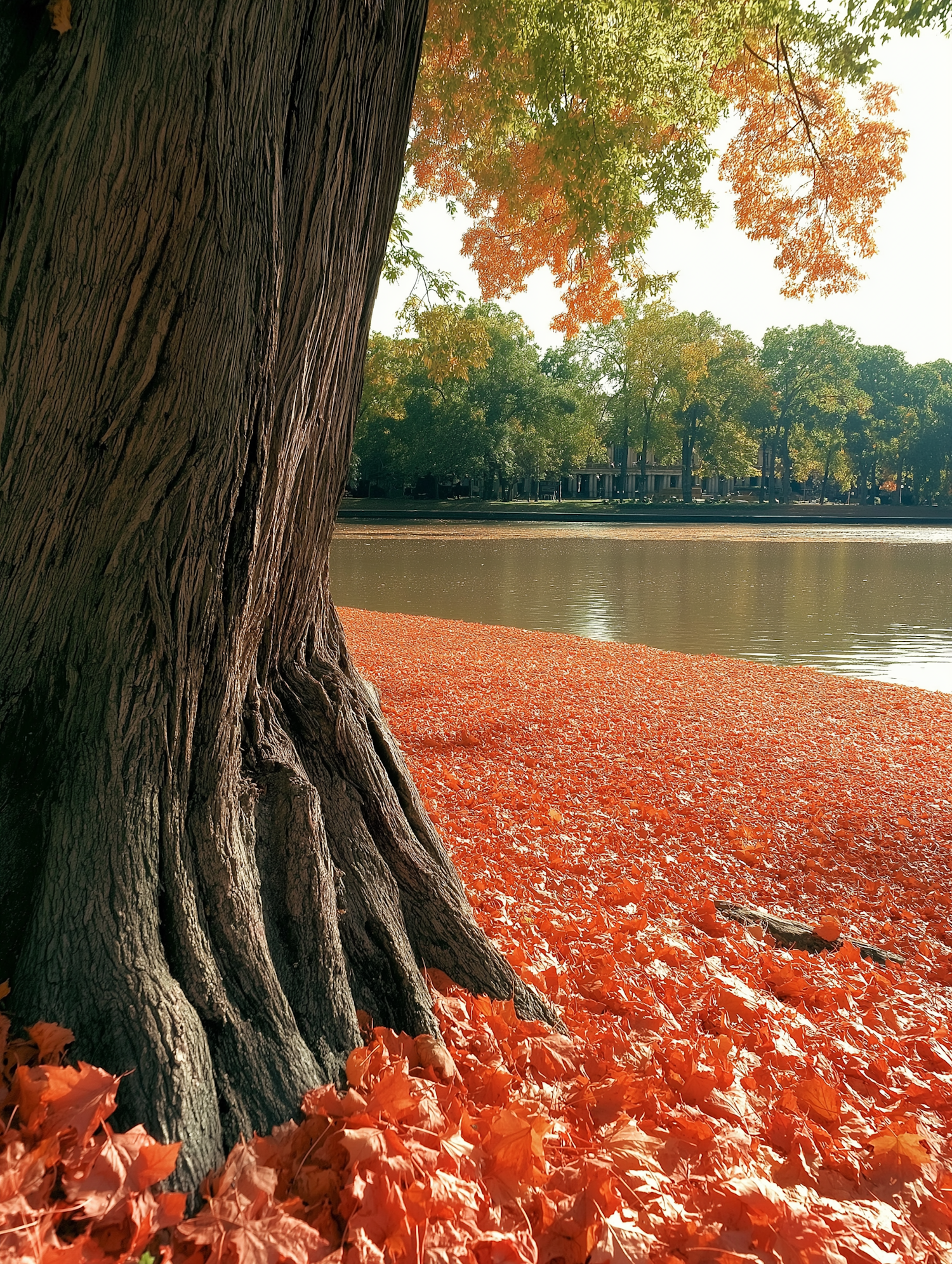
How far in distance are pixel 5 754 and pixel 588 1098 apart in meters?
1.72

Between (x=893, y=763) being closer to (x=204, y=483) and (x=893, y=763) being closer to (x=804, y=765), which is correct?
(x=804, y=765)

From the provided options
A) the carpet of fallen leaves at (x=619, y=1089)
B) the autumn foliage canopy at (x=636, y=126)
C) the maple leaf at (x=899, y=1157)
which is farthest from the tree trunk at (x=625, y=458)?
the maple leaf at (x=899, y=1157)

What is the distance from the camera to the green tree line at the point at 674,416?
198 ft

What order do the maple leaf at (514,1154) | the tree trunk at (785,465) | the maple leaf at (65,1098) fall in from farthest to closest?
the tree trunk at (785,465) < the maple leaf at (514,1154) < the maple leaf at (65,1098)

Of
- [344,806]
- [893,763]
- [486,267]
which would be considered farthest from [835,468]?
[344,806]

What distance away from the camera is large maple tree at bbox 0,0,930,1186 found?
203 cm

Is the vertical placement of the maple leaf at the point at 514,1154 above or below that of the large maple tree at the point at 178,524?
below

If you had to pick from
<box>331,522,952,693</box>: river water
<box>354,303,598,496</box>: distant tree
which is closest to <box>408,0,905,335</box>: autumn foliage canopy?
<box>331,522,952,693</box>: river water

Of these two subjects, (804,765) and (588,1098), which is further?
(804,765)

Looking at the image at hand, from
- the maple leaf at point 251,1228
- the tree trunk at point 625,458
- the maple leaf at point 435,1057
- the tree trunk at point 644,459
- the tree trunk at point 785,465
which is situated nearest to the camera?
the maple leaf at point 251,1228

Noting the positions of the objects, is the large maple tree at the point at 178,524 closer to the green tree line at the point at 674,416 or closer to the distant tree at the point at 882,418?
the green tree line at the point at 674,416

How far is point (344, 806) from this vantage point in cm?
269

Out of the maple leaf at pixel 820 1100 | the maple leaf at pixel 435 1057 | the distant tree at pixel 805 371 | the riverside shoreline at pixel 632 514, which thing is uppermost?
the distant tree at pixel 805 371

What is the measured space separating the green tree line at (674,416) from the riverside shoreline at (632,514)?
283 centimetres
